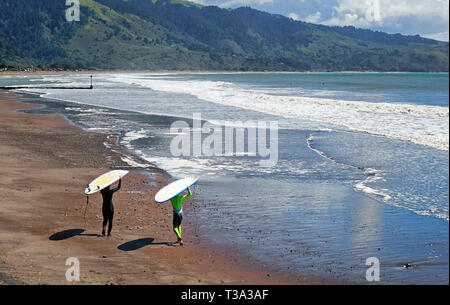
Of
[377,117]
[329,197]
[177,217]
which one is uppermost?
[377,117]

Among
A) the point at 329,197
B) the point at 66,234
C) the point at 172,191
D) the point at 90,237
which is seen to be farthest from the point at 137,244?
the point at 329,197

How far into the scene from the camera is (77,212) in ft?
46.5

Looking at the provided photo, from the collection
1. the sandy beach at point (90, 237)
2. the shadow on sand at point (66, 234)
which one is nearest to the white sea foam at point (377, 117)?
the sandy beach at point (90, 237)

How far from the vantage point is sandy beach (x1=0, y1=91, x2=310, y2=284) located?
9.98 meters

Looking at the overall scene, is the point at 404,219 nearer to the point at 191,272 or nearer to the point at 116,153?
the point at 191,272

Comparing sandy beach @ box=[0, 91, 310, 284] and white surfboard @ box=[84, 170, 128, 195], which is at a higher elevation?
white surfboard @ box=[84, 170, 128, 195]

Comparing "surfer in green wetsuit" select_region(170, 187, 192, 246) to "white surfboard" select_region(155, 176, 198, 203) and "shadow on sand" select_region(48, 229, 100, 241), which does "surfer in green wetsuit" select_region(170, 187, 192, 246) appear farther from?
"shadow on sand" select_region(48, 229, 100, 241)

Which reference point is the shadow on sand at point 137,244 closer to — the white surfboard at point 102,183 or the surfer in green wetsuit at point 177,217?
the surfer in green wetsuit at point 177,217

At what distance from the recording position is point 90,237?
12195 mm

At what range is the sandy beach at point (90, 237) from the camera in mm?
9984

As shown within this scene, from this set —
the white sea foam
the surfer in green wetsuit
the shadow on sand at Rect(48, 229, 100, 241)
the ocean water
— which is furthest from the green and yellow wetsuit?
the white sea foam

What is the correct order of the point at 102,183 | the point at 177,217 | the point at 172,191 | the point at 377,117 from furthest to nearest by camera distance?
the point at 377,117, the point at 102,183, the point at 172,191, the point at 177,217

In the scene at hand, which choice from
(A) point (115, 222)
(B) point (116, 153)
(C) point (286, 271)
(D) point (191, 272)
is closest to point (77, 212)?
(A) point (115, 222)

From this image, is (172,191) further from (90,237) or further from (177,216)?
(90,237)
